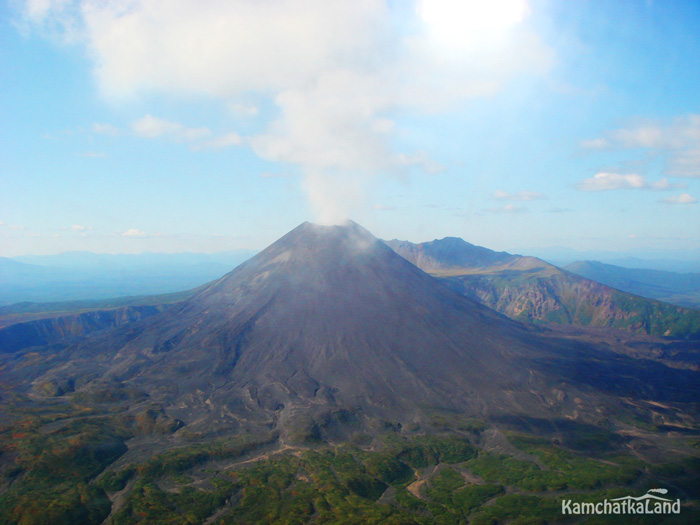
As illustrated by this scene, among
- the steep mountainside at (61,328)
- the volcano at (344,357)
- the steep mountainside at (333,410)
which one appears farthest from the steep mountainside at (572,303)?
the steep mountainside at (61,328)

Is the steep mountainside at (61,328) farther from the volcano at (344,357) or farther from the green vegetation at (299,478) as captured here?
the green vegetation at (299,478)

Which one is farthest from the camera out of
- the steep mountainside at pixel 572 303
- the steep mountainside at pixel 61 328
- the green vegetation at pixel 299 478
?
the steep mountainside at pixel 572 303

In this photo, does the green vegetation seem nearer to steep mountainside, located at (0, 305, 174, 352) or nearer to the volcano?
the volcano

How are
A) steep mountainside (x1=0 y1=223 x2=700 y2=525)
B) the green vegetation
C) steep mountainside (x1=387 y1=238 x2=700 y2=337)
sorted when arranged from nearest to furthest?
1. the green vegetation
2. steep mountainside (x1=0 y1=223 x2=700 y2=525)
3. steep mountainside (x1=387 y1=238 x2=700 y2=337)

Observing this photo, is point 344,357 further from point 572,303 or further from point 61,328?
point 572,303

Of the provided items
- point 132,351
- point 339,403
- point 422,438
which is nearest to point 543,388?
point 422,438

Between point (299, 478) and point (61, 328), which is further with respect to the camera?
point (61, 328)

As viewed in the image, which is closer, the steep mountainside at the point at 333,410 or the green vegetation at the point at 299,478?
the green vegetation at the point at 299,478

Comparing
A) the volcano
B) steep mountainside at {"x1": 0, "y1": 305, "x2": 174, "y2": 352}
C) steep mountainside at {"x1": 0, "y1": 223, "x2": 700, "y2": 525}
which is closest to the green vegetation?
steep mountainside at {"x1": 0, "y1": 223, "x2": 700, "y2": 525}

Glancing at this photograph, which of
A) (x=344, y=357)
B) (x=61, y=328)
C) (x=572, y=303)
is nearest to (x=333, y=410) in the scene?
(x=344, y=357)
